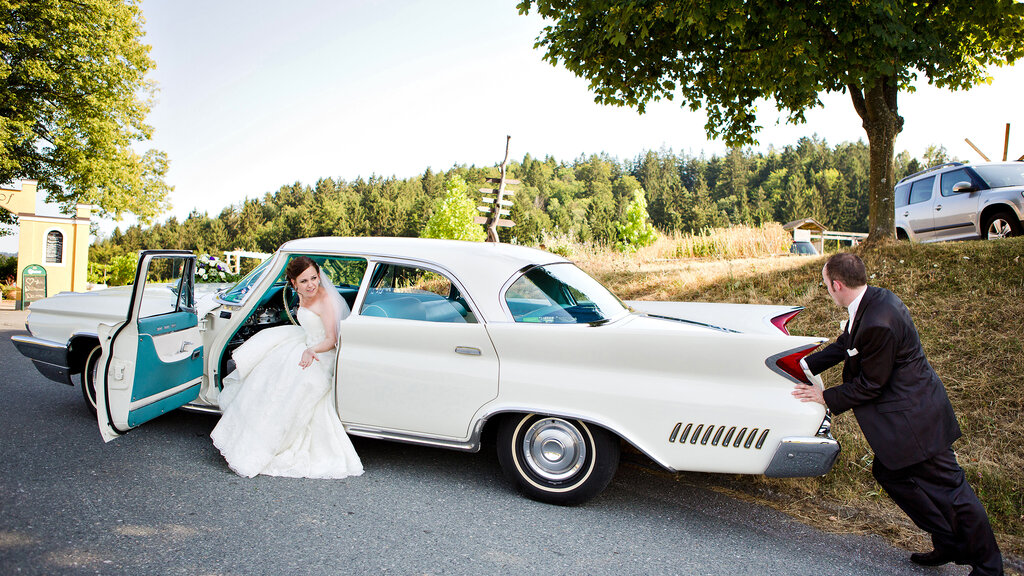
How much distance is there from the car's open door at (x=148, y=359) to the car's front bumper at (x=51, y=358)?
0.80 m

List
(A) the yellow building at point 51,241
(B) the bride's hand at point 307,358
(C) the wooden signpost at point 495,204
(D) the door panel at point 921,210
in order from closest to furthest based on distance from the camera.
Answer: (B) the bride's hand at point 307,358
(D) the door panel at point 921,210
(C) the wooden signpost at point 495,204
(A) the yellow building at point 51,241

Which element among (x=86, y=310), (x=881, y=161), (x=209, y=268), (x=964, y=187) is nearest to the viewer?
(x=86, y=310)

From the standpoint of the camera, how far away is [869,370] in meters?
3.07

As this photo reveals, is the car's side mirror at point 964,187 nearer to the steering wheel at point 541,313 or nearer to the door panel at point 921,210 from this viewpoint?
the door panel at point 921,210

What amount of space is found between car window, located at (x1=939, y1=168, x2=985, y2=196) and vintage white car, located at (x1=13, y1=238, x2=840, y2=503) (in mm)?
9877

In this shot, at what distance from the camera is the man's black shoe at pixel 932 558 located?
3021mm

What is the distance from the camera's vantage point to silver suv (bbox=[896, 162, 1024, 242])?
10203mm

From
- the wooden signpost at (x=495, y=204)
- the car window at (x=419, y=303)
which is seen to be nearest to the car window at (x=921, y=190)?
the wooden signpost at (x=495, y=204)

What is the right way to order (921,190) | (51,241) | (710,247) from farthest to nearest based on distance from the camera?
1. (51,241)
2. (710,247)
3. (921,190)

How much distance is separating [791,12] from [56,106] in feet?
111

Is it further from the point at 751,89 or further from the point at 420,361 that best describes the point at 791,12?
the point at 420,361

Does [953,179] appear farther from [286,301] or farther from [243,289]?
[243,289]

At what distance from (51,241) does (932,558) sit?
29383 mm

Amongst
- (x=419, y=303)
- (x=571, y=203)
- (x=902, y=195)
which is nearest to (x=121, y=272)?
(x=419, y=303)
